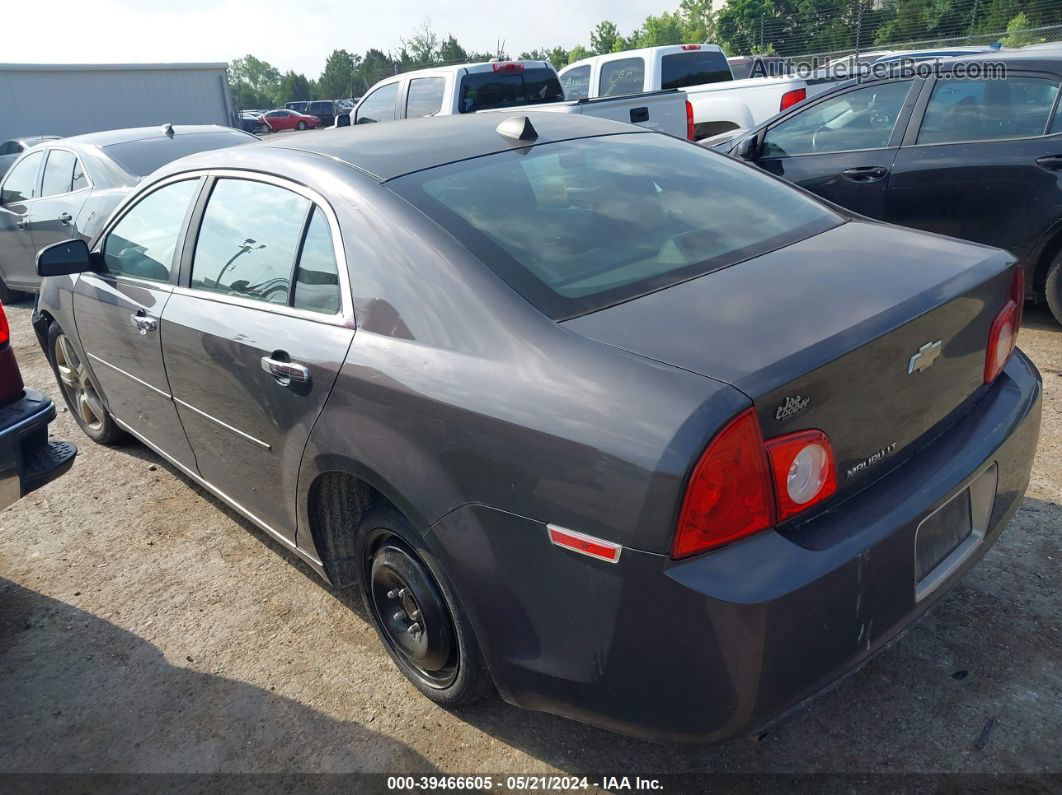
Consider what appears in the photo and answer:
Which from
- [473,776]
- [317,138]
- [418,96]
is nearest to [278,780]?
[473,776]

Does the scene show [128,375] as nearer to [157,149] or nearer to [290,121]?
[157,149]

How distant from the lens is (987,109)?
519cm

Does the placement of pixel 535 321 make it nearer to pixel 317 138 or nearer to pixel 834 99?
pixel 317 138

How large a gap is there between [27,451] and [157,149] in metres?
4.72

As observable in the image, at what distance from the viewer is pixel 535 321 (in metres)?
2.00

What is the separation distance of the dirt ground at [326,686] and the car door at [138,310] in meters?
0.58

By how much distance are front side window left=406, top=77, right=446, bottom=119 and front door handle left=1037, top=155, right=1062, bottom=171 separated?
6.03 m

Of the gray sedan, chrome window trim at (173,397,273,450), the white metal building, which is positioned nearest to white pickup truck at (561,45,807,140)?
the gray sedan

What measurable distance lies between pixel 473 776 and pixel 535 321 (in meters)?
1.30

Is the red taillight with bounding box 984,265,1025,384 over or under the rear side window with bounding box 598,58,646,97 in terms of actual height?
under

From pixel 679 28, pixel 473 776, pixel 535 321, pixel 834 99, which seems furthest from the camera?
pixel 679 28

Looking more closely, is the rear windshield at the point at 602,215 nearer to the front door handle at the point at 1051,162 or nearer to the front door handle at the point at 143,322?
the front door handle at the point at 143,322

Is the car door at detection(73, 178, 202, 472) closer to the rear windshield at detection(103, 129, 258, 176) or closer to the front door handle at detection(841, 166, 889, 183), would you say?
the rear windshield at detection(103, 129, 258, 176)

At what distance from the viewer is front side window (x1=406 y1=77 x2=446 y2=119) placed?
913 centimetres
